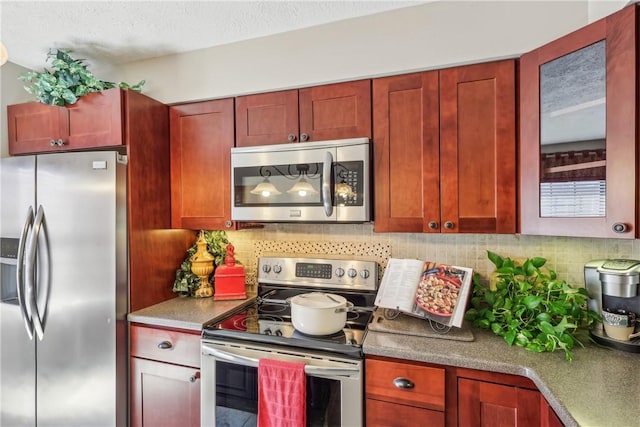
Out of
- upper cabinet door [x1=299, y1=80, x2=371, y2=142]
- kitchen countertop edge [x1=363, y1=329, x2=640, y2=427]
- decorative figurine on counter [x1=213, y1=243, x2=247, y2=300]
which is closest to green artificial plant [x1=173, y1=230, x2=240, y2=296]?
decorative figurine on counter [x1=213, y1=243, x2=247, y2=300]

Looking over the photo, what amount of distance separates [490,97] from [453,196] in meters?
0.48

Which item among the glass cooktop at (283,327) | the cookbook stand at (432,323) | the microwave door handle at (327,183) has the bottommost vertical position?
the glass cooktop at (283,327)

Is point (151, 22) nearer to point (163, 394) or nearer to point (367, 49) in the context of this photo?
point (367, 49)

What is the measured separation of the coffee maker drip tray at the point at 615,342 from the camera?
45.6 inches

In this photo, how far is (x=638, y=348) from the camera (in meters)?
1.16

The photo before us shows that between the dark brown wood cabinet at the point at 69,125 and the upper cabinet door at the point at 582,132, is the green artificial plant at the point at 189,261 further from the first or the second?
the upper cabinet door at the point at 582,132

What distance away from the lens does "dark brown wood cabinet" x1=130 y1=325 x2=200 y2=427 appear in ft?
4.90

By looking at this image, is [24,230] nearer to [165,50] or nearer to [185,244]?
[185,244]

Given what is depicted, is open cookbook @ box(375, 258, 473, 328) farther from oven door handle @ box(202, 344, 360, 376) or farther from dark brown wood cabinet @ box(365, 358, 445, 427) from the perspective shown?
oven door handle @ box(202, 344, 360, 376)

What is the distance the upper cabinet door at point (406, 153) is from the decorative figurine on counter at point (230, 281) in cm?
93

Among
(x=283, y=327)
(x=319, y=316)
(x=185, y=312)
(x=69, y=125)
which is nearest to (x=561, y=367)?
(x=319, y=316)

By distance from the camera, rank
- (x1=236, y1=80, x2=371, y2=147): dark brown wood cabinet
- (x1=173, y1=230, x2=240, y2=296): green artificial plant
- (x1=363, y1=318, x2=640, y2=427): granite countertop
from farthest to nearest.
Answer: (x1=173, y1=230, x2=240, y2=296): green artificial plant
(x1=236, y1=80, x2=371, y2=147): dark brown wood cabinet
(x1=363, y1=318, x2=640, y2=427): granite countertop

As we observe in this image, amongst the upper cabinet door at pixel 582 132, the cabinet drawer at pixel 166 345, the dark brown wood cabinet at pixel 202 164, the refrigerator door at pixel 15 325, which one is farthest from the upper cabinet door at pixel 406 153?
the refrigerator door at pixel 15 325

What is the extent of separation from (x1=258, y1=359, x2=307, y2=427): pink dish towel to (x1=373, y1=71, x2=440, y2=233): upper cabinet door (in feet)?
2.56
